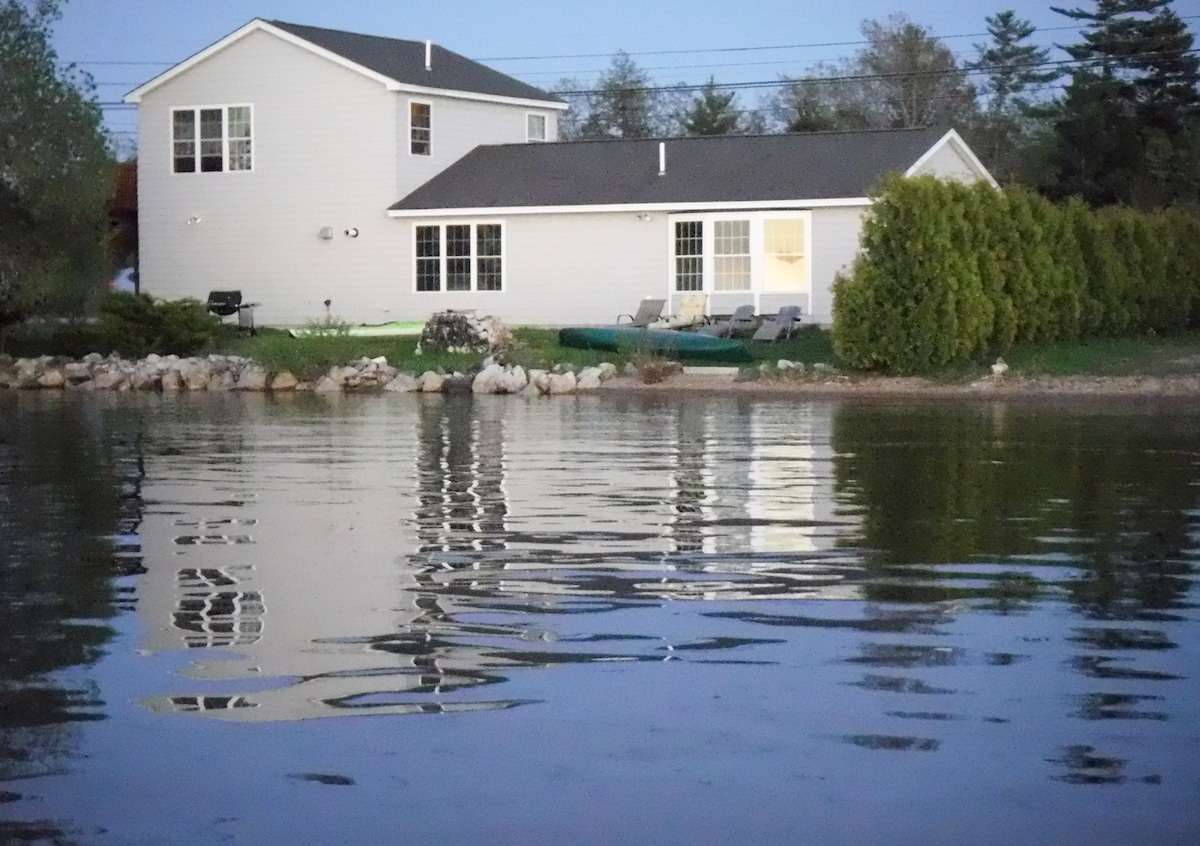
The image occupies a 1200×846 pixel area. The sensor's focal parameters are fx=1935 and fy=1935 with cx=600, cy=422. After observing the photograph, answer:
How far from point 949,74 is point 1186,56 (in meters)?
15.4

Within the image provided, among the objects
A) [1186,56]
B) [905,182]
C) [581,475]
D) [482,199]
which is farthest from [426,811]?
[1186,56]

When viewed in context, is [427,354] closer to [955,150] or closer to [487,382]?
[487,382]

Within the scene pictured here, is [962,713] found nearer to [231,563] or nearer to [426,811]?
[426,811]

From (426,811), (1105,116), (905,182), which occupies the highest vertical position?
(1105,116)

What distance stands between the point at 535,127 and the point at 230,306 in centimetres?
958

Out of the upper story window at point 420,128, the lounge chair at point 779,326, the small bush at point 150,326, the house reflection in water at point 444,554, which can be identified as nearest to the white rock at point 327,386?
the small bush at point 150,326

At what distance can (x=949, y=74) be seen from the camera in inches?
3051

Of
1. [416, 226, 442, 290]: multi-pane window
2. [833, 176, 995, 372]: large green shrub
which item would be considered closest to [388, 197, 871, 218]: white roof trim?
[416, 226, 442, 290]: multi-pane window

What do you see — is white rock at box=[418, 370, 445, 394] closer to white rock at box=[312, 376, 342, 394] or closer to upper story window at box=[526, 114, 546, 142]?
white rock at box=[312, 376, 342, 394]

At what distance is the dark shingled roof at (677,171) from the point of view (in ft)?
133

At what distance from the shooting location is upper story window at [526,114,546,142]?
1921 inches

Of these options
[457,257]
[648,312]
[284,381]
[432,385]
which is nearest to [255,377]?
[284,381]

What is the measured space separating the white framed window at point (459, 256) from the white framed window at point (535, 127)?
5.73m

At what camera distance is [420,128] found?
149 feet
